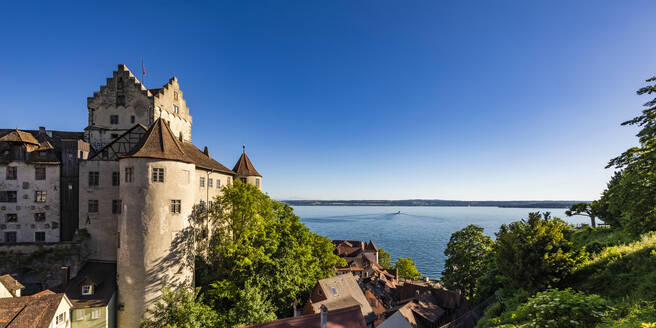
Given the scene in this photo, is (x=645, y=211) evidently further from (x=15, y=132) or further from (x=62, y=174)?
(x=15, y=132)

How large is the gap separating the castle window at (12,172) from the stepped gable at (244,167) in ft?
74.2

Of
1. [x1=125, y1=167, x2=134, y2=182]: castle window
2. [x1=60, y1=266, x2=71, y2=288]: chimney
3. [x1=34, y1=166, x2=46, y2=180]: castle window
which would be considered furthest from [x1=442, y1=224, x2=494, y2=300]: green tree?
[x1=34, y1=166, x2=46, y2=180]: castle window

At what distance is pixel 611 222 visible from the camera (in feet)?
105

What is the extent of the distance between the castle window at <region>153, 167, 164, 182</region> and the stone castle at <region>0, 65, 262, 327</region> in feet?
0.25

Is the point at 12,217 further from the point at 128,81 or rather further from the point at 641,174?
the point at 641,174

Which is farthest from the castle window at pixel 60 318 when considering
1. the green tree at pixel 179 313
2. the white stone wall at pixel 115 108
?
the white stone wall at pixel 115 108

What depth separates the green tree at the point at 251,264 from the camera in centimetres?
2560

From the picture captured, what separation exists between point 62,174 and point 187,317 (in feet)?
74.4

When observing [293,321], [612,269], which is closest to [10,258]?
[293,321]

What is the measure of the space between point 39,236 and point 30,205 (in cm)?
347

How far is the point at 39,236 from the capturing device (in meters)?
28.6

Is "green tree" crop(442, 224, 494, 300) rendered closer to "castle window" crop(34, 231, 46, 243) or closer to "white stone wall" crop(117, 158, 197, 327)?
"white stone wall" crop(117, 158, 197, 327)

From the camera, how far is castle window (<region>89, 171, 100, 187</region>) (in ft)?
91.7

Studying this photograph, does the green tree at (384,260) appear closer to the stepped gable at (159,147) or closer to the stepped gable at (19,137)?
the stepped gable at (159,147)
